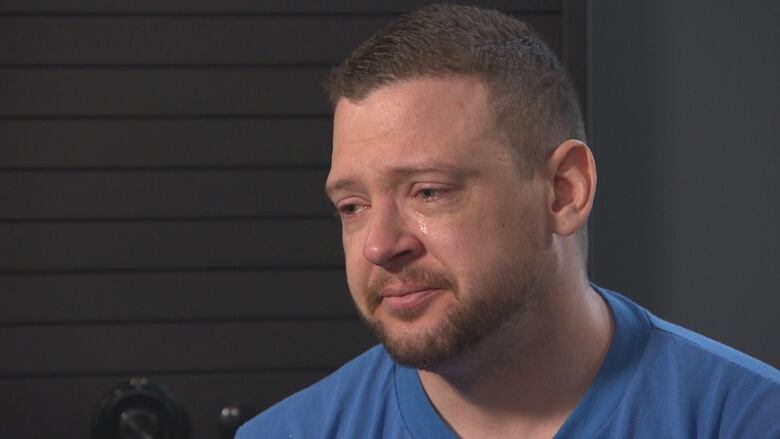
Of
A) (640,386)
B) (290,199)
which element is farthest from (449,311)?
(290,199)

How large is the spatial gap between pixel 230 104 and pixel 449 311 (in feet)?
6.37

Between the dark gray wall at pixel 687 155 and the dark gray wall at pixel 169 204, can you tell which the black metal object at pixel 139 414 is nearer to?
the dark gray wall at pixel 169 204

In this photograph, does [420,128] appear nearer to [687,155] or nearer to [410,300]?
[410,300]

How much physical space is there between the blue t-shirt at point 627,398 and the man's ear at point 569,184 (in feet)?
0.58

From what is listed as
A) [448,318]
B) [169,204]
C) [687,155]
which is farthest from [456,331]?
[687,155]

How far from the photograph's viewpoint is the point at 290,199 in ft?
10.9

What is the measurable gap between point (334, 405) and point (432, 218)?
397 mm

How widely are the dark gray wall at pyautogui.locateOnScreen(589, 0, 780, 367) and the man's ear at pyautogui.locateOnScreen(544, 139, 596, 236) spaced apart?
1786mm

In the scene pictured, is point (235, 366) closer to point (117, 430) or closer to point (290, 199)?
point (290, 199)

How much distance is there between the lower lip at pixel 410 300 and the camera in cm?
146

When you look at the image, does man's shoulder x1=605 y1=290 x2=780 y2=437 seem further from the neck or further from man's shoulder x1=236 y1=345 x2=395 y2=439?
man's shoulder x1=236 y1=345 x2=395 y2=439

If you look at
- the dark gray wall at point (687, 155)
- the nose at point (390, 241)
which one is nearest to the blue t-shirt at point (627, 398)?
the nose at point (390, 241)

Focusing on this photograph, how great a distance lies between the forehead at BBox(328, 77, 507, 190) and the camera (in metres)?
1.47

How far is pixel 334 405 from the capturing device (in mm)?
1719
